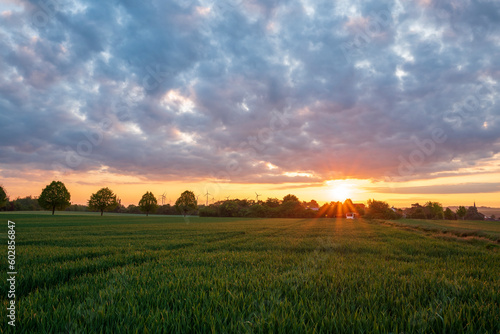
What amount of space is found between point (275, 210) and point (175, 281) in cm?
11743

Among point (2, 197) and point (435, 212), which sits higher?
point (2, 197)

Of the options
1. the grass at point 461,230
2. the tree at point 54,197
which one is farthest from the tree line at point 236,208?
the grass at point 461,230

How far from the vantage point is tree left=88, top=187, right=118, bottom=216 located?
9594 centimetres

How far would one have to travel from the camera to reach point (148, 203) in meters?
109

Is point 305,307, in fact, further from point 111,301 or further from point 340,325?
point 111,301

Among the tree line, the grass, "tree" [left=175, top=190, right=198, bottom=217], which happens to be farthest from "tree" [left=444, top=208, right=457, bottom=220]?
"tree" [left=175, top=190, right=198, bottom=217]

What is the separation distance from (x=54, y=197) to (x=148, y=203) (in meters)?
36.2

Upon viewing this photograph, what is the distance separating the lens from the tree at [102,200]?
315 ft

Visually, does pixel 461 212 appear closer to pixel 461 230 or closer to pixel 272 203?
pixel 272 203

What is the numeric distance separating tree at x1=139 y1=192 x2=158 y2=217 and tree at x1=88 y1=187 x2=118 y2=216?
40.4 feet

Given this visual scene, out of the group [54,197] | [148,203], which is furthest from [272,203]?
[54,197]

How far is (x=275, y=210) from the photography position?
395ft

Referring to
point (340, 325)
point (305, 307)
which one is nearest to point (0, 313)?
point (305, 307)

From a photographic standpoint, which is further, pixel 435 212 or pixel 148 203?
pixel 435 212
